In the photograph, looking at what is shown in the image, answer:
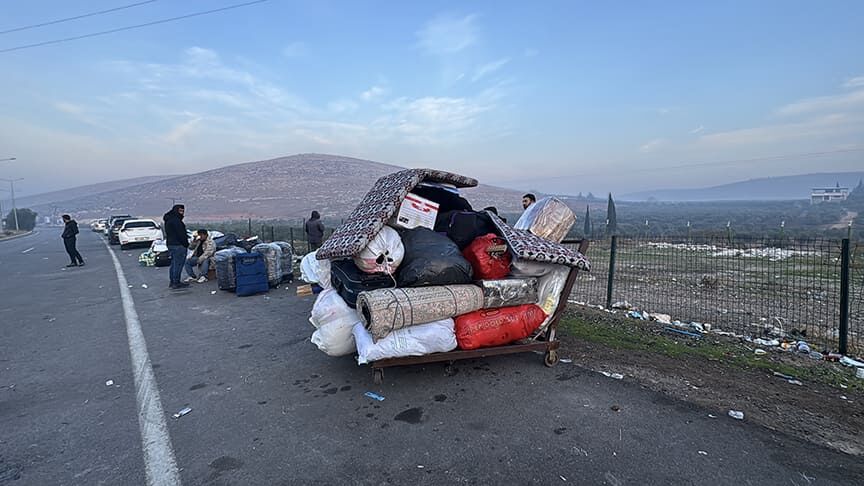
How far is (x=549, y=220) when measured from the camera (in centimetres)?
481

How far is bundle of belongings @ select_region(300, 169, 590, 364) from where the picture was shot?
3.62 m

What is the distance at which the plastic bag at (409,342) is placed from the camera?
354cm

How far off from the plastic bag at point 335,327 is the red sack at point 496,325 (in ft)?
3.33

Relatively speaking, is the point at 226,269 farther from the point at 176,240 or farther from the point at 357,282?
the point at 357,282

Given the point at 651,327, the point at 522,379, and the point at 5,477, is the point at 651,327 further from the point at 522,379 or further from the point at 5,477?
the point at 5,477

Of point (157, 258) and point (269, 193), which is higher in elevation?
point (269, 193)

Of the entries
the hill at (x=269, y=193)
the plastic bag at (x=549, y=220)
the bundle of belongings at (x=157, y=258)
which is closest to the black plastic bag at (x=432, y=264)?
the plastic bag at (x=549, y=220)

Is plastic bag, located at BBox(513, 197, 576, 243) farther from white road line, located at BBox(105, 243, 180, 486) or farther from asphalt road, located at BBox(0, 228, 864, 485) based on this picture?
white road line, located at BBox(105, 243, 180, 486)

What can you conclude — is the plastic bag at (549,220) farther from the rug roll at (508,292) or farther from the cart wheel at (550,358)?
the cart wheel at (550,358)

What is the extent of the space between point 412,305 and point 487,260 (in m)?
0.98

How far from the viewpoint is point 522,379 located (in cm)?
384

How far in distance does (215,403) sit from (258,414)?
0.50 m

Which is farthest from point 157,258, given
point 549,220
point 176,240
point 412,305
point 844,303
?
point 844,303

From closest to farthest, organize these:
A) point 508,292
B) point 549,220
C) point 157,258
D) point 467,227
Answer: point 508,292 < point 467,227 < point 549,220 < point 157,258
